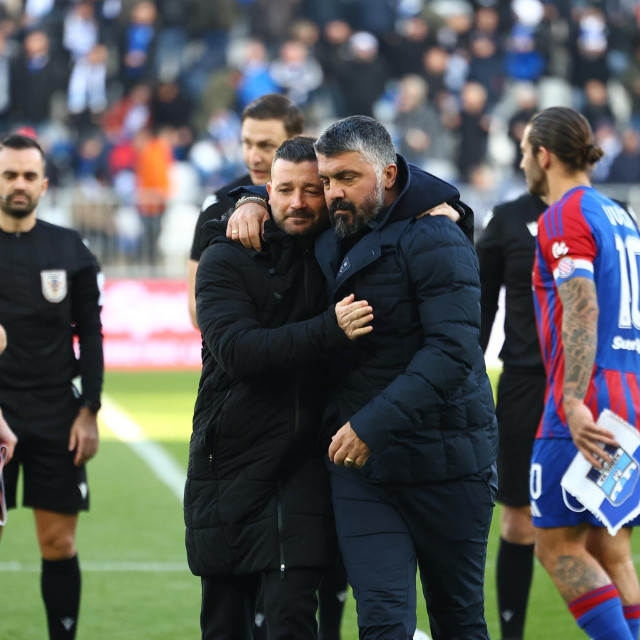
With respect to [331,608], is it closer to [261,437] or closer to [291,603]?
[291,603]

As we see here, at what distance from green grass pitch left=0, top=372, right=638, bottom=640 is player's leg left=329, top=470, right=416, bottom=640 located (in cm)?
196

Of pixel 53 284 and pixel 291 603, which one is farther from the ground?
pixel 53 284

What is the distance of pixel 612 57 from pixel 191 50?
6.84 metres

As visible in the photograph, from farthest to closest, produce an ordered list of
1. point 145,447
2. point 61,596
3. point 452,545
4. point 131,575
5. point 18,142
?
1. point 145,447
2. point 131,575
3. point 18,142
4. point 61,596
5. point 452,545

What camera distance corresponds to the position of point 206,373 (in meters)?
4.18

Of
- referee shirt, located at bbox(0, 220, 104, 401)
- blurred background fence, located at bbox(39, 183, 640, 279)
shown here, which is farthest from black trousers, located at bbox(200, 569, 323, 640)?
blurred background fence, located at bbox(39, 183, 640, 279)

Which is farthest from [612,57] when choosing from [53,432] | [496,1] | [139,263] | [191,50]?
[53,432]

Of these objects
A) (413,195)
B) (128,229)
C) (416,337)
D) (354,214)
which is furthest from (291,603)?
(128,229)

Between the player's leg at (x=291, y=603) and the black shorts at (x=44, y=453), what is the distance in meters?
1.59

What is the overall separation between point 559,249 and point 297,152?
103 centimetres

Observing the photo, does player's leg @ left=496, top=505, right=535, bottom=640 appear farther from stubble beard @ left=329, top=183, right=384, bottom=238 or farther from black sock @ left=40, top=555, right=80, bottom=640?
stubble beard @ left=329, top=183, right=384, bottom=238

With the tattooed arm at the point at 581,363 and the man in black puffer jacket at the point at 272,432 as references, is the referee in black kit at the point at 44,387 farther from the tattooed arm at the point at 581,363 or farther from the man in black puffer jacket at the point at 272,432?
the tattooed arm at the point at 581,363

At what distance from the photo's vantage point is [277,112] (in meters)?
5.67

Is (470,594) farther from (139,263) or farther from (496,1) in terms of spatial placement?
(496,1)
